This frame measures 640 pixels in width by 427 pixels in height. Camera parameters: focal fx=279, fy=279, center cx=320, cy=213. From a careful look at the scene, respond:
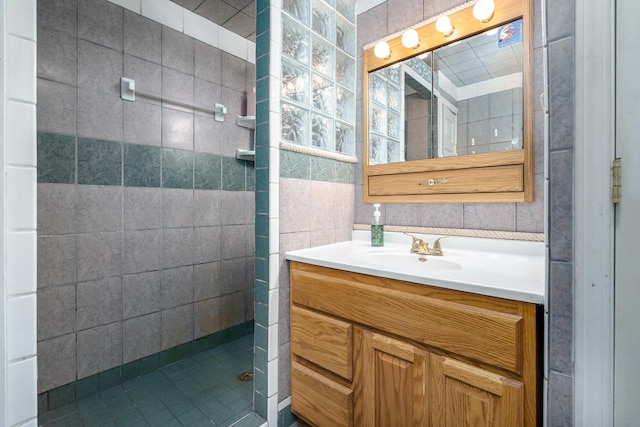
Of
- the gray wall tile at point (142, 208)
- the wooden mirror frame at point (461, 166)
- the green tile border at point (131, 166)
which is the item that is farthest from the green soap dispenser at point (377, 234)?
the gray wall tile at point (142, 208)

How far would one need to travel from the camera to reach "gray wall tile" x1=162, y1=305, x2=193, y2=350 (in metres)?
1.76

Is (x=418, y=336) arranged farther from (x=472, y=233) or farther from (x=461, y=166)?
(x=461, y=166)

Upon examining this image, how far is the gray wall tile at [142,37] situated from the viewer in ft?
5.20

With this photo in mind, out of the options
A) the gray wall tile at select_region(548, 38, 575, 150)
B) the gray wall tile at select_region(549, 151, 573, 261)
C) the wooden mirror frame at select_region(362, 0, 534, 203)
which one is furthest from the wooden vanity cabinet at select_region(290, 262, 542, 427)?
the wooden mirror frame at select_region(362, 0, 534, 203)

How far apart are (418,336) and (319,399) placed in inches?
21.9

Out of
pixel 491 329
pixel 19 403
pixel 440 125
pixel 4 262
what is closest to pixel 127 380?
pixel 19 403

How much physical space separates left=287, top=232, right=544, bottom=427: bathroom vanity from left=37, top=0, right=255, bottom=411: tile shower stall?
0.99 metres

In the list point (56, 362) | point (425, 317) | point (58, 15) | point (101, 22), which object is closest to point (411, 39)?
point (425, 317)

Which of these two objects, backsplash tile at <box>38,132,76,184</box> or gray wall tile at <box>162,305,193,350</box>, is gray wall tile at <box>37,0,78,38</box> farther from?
gray wall tile at <box>162,305,193,350</box>

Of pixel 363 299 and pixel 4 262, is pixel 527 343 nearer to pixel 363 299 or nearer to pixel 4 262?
pixel 363 299

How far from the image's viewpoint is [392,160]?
151 centimetres

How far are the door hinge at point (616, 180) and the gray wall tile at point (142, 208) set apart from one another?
6.44ft

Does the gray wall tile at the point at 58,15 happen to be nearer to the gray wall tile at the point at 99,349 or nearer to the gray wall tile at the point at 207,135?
the gray wall tile at the point at 207,135

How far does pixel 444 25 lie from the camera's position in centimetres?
127
